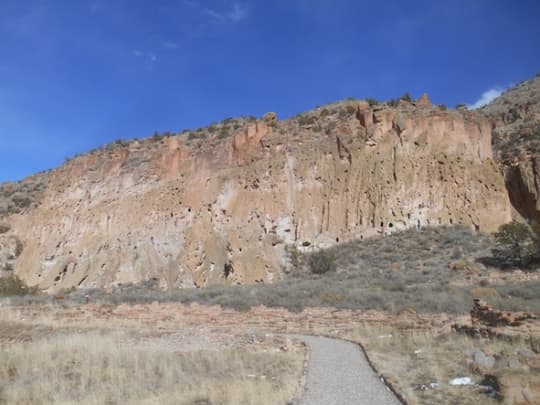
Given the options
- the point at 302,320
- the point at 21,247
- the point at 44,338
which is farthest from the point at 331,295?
the point at 21,247

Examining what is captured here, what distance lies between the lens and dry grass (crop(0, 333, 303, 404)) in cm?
725

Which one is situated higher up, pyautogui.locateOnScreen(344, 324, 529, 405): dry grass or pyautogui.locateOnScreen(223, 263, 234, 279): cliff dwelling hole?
pyautogui.locateOnScreen(223, 263, 234, 279): cliff dwelling hole

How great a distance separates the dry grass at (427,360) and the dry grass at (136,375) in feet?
5.83

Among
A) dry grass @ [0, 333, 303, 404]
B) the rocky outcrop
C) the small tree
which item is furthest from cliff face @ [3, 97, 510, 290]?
dry grass @ [0, 333, 303, 404]

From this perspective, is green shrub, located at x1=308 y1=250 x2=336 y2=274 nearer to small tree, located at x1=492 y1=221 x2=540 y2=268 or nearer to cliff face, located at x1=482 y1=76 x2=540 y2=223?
small tree, located at x1=492 y1=221 x2=540 y2=268

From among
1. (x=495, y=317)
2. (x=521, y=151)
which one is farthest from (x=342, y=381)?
(x=521, y=151)

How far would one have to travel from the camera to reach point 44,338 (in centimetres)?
1318

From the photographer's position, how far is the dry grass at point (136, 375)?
7.25 meters

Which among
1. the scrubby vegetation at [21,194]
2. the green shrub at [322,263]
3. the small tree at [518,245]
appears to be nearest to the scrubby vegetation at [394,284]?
the green shrub at [322,263]

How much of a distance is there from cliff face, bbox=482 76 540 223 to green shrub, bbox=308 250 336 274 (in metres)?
12.4

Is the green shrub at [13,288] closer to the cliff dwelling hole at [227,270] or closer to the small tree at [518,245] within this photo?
the cliff dwelling hole at [227,270]

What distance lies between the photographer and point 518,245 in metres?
22.0

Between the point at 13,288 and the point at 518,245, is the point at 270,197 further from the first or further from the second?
the point at 13,288

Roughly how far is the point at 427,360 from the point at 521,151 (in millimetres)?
26867
